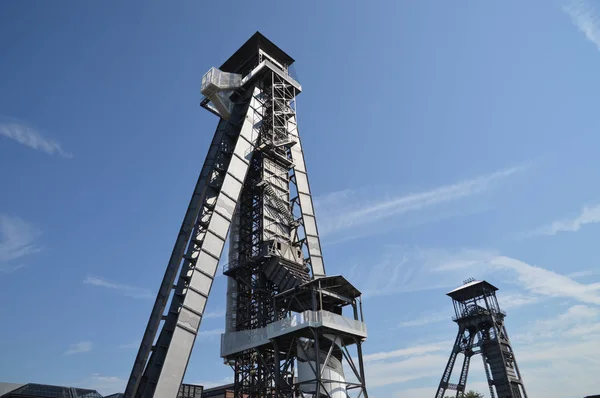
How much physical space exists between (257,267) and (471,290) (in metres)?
33.9

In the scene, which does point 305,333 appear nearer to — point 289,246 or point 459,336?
point 289,246

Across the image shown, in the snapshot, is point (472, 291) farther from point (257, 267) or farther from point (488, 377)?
point (257, 267)

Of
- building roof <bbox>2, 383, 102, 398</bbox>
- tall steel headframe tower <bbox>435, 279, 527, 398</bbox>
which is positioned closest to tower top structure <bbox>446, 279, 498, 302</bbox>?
tall steel headframe tower <bbox>435, 279, 527, 398</bbox>

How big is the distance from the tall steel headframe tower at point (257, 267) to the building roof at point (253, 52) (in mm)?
93

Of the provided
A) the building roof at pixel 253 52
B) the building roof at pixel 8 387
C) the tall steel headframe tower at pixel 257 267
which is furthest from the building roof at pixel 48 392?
the building roof at pixel 253 52

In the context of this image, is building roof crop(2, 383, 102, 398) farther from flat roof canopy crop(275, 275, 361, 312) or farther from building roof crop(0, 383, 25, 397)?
flat roof canopy crop(275, 275, 361, 312)

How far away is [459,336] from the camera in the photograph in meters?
53.8

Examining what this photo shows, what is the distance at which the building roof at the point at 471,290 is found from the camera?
54812 millimetres

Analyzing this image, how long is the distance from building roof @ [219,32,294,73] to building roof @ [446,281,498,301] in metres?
34.4

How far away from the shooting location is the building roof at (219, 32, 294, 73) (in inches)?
1556

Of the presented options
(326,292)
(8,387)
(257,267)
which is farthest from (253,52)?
(8,387)

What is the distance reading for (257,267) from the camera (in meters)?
32.3

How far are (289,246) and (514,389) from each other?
3356 centimetres

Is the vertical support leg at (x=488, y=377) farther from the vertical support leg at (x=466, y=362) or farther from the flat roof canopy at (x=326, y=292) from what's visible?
the flat roof canopy at (x=326, y=292)
